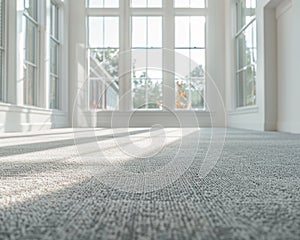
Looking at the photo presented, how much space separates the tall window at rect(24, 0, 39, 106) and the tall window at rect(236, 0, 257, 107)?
2.89m

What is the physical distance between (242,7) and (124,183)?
18.6ft

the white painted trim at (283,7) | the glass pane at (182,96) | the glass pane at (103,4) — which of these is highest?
the glass pane at (103,4)

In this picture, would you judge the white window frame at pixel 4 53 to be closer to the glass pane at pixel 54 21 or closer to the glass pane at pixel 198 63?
the glass pane at pixel 54 21

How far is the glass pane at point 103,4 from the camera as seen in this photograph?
6711 millimetres

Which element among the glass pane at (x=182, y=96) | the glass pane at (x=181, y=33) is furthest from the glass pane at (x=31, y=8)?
the glass pane at (x=182, y=96)

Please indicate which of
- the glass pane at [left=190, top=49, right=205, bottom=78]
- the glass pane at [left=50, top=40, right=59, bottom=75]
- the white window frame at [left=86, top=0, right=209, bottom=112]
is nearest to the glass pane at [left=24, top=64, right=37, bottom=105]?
the glass pane at [left=50, top=40, right=59, bottom=75]

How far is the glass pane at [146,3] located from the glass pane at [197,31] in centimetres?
64

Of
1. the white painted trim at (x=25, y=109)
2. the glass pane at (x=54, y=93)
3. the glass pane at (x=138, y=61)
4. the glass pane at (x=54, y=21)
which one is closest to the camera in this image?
the white painted trim at (x=25, y=109)

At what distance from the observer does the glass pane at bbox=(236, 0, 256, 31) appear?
17.6ft

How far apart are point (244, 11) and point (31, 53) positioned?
3126 mm

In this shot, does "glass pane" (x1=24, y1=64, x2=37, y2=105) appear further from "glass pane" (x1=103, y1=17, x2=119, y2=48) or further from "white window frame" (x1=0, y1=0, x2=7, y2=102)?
"glass pane" (x1=103, y1=17, x2=119, y2=48)

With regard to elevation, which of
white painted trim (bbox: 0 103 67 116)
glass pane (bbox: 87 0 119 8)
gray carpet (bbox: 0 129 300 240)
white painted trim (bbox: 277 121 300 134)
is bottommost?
gray carpet (bbox: 0 129 300 240)

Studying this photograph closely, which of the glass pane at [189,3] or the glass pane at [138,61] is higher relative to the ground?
the glass pane at [189,3]

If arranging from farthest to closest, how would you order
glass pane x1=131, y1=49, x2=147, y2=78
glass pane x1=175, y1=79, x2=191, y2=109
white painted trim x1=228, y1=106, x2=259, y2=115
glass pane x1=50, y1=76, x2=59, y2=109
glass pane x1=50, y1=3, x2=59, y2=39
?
1. glass pane x1=175, y1=79, x2=191, y2=109
2. glass pane x1=131, y1=49, x2=147, y2=78
3. glass pane x1=50, y1=3, x2=59, y2=39
4. glass pane x1=50, y1=76, x2=59, y2=109
5. white painted trim x1=228, y1=106, x2=259, y2=115
